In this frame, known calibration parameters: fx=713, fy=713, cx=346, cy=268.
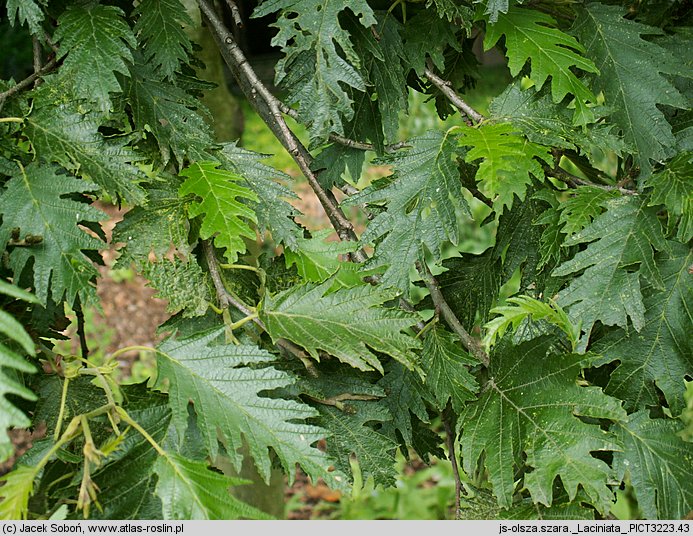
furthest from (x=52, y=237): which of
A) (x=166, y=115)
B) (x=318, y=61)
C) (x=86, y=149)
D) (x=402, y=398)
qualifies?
(x=402, y=398)

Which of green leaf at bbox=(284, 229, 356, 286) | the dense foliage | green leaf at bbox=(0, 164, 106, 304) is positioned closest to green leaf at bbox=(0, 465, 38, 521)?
the dense foliage

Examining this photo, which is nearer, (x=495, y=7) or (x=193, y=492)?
(x=193, y=492)

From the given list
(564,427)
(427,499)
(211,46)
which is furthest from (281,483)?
(564,427)

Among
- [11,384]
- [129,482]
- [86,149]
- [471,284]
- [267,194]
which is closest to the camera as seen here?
[11,384]

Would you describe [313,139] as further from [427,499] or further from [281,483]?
[427,499]

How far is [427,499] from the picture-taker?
263 cm

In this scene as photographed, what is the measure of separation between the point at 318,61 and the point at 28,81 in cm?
36

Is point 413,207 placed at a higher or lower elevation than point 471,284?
higher

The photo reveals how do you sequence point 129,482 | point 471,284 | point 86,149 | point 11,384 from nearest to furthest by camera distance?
point 11,384 → point 129,482 → point 86,149 → point 471,284

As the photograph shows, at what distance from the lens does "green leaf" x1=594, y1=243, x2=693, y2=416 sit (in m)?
0.89

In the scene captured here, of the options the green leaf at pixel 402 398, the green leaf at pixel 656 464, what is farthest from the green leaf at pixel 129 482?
the green leaf at pixel 656 464

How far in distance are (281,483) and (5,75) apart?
10.9 feet

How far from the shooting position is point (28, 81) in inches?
35.2

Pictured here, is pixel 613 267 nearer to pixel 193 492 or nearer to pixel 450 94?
pixel 450 94
